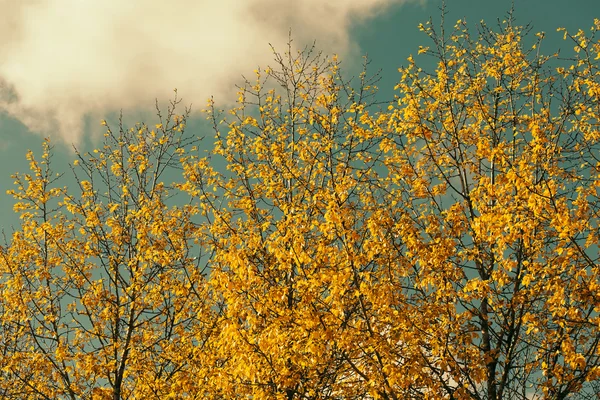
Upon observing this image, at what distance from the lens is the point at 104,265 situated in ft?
45.6

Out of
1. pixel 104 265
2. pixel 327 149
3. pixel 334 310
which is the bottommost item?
pixel 334 310

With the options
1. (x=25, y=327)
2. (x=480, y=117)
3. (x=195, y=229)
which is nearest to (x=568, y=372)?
(x=480, y=117)

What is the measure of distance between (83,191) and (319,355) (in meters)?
8.67

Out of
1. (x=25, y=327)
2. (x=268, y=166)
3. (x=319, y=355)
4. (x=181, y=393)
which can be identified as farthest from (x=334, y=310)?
(x=25, y=327)

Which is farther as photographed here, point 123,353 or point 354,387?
point 123,353

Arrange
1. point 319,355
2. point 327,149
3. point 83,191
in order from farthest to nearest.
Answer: point 83,191, point 327,149, point 319,355

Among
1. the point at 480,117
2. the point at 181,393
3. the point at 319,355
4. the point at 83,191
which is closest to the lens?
the point at 319,355

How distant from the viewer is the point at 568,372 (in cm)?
1018

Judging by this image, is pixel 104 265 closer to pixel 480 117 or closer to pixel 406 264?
pixel 406 264

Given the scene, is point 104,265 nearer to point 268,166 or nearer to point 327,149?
point 268,166

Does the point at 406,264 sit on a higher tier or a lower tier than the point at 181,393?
higher

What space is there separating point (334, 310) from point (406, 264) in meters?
→ 1.86

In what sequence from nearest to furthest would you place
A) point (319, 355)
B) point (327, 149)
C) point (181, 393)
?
point (319, 355) → point (181, 393) → point (327, 149)

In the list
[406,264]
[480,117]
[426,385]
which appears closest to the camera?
[426,385]
